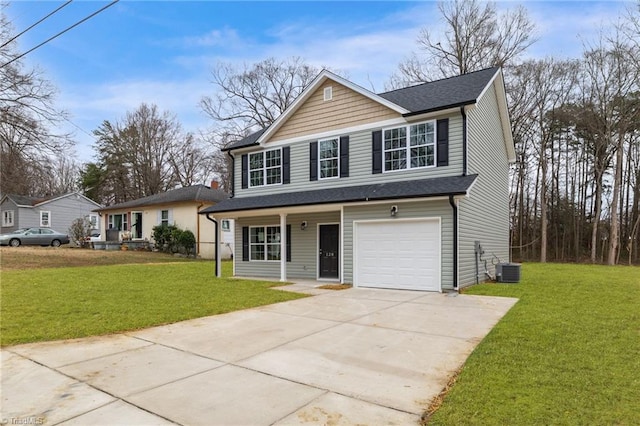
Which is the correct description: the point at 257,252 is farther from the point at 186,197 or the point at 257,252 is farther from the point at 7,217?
the point at 7,217

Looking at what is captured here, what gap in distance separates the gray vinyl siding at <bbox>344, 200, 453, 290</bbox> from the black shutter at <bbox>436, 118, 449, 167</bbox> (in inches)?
59.8

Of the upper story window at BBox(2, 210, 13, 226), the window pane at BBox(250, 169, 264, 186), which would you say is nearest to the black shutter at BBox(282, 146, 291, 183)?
the window pane at BBox(250, 169, 264, 186)

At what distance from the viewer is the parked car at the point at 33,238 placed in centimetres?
2486

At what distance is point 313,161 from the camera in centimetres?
1407

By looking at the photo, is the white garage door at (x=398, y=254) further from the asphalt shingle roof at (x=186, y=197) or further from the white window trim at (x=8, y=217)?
the white window trim at (x=8, y=217)

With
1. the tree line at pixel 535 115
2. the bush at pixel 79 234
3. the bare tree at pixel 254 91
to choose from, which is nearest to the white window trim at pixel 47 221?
the tree line at pixel 535 115

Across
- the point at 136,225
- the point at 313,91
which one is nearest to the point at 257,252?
Answer: the point at 313,91

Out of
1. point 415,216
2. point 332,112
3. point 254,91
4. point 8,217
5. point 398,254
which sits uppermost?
point 254,91

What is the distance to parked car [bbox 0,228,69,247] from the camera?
24859 mm

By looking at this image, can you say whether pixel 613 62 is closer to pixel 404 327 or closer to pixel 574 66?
pixel 574 66

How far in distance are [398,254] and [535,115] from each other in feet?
66.7

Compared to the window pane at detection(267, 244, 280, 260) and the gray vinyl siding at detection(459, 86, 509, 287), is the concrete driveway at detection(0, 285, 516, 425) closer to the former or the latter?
the gray vinyl siding at detection(459, 86, 509, 287)

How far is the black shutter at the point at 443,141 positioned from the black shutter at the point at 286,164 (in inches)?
220

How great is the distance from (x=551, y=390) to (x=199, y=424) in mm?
3221
